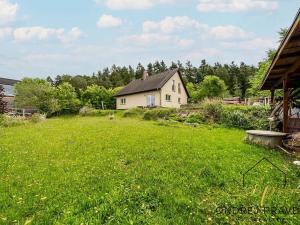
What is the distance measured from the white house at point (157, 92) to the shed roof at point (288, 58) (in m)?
20.9

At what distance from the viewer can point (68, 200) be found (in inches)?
172

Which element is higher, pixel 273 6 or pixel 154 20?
pixel 154 20

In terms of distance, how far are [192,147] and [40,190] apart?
5.17 meters

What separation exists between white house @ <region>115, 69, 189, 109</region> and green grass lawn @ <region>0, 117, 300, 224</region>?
24.7m

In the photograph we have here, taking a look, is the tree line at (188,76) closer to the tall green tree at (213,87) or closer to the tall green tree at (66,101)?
the tall green tree at (213,87)

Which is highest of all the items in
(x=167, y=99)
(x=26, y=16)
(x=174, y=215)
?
(x=26, y=16)

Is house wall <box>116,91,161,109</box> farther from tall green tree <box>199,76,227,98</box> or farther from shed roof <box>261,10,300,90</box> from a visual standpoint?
shed roof <box>261,10,300,90</box>

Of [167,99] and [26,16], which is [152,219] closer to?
[26,16]

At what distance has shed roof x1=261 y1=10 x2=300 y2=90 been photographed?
5912 millimetres

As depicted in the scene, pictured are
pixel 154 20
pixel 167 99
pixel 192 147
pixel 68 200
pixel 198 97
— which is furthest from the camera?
pixel 198 97

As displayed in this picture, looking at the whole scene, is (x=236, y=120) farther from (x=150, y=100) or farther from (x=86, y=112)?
(x=86, y=112)

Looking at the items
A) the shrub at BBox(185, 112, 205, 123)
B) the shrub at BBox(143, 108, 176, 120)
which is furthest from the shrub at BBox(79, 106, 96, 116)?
the shrub at BBox(185, 112, 205, 123)

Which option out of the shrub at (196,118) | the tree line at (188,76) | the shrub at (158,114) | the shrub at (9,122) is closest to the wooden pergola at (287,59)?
the shrub at (196,118)

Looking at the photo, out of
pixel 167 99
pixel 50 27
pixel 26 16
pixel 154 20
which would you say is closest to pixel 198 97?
pixel 167 99
